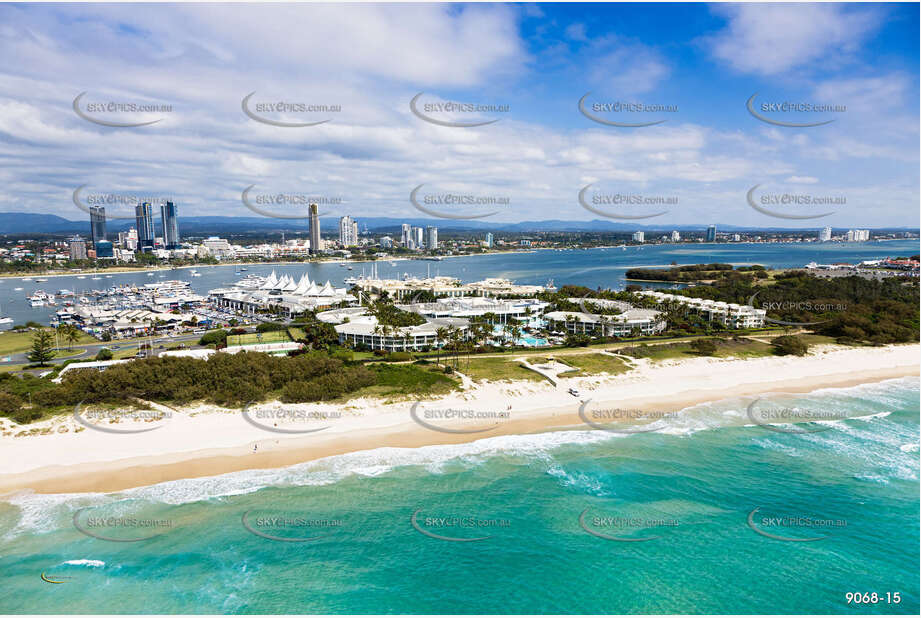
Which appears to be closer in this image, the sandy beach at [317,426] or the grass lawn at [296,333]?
the sandy beach at [317,426]

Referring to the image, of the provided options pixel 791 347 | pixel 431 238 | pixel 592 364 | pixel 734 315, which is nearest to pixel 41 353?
pixel 592 364

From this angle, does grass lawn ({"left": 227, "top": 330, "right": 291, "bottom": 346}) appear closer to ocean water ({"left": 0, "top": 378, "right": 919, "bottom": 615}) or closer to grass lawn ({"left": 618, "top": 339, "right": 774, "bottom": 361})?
ocean water ({"left": 0, "top": 378, "right": 919, "bottom": 615})

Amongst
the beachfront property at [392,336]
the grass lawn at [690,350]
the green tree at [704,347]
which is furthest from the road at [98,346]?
the green tree at [704,347]

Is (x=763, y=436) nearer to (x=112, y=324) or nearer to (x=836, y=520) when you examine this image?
(x=836, y=520)

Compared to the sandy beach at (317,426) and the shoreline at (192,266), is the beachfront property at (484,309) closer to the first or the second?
the sandy beach at (317,426)

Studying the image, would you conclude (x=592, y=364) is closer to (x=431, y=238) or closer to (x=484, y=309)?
(x=484, y=309)

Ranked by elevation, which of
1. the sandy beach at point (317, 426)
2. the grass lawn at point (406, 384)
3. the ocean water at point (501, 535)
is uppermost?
the grass lawn at point (406, 384)

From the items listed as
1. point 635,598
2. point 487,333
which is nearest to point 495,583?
point 635,598
